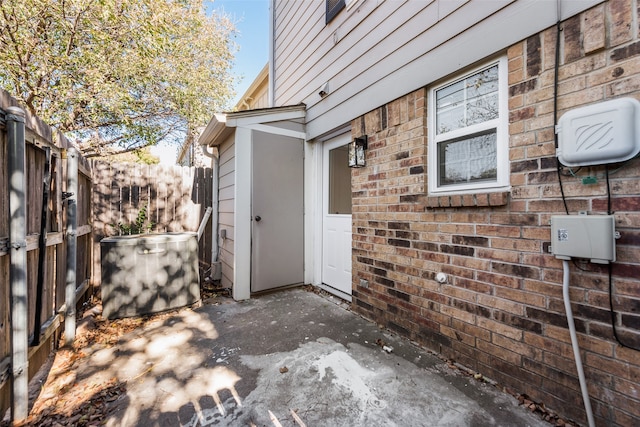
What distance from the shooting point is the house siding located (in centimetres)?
387

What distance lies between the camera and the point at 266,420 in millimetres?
1611

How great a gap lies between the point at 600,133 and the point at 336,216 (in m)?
2.78

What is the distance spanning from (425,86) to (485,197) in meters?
1.12

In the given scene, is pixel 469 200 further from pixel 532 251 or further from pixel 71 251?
pixel 71 251

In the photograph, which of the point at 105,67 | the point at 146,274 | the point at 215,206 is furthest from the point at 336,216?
the point at 105,67

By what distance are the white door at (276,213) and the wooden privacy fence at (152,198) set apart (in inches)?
59.5

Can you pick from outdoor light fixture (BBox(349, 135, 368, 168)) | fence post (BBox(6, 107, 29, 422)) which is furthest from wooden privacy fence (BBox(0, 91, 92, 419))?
outdoor light fixture (BBox(349, 135, 368, 168))

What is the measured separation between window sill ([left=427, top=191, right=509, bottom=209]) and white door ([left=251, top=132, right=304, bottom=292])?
86.0 inches

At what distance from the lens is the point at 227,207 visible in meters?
4.12

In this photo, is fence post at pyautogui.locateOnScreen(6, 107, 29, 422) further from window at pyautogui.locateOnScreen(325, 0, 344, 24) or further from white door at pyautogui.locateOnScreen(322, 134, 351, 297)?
window at pyautogui.locateOnScreen(325, 0, 344, 24)

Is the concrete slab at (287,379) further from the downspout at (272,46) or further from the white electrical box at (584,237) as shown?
the downspout at (272,46)

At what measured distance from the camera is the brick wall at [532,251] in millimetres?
1411

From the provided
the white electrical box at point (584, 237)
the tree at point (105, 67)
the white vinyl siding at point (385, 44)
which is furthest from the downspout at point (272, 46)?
the white electrical box at point (584, 237)

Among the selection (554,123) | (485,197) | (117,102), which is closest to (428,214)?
(485,197)
